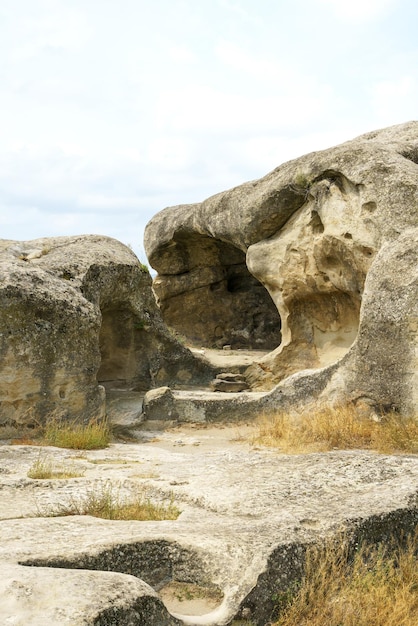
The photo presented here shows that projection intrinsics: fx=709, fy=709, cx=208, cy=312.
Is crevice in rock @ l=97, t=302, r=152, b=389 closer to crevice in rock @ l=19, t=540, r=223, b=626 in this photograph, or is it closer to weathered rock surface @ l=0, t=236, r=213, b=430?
weathered rock surface @ l=0, t=236, r=213, b=430

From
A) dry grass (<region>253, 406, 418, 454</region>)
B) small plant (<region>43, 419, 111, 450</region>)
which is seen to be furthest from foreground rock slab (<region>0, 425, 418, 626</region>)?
small plant (<region>43, 419, 111, 450</region>)

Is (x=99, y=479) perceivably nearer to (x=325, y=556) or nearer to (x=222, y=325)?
(x=325, y=556)

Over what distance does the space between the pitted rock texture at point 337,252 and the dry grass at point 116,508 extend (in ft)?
14.0

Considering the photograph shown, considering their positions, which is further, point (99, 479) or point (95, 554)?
point (99, 479)

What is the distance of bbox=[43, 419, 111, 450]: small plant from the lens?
8500 millimetres

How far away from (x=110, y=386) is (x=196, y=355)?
72.6 inches

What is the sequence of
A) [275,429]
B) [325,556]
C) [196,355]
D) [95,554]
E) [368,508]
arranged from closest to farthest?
[95,554]
[325,556]
[368,508]
[275,429]
[196,355]

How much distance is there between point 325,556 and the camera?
4344 millimetres

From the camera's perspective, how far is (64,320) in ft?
31.4

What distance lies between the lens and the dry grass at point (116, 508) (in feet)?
→ 16.3

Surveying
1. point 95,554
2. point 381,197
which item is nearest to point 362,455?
point 95,554

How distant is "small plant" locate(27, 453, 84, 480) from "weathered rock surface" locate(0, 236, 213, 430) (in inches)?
104

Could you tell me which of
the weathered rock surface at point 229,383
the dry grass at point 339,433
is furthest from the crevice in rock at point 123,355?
→ the dry grass at point 339,433

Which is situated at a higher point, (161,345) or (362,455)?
(161,345)
